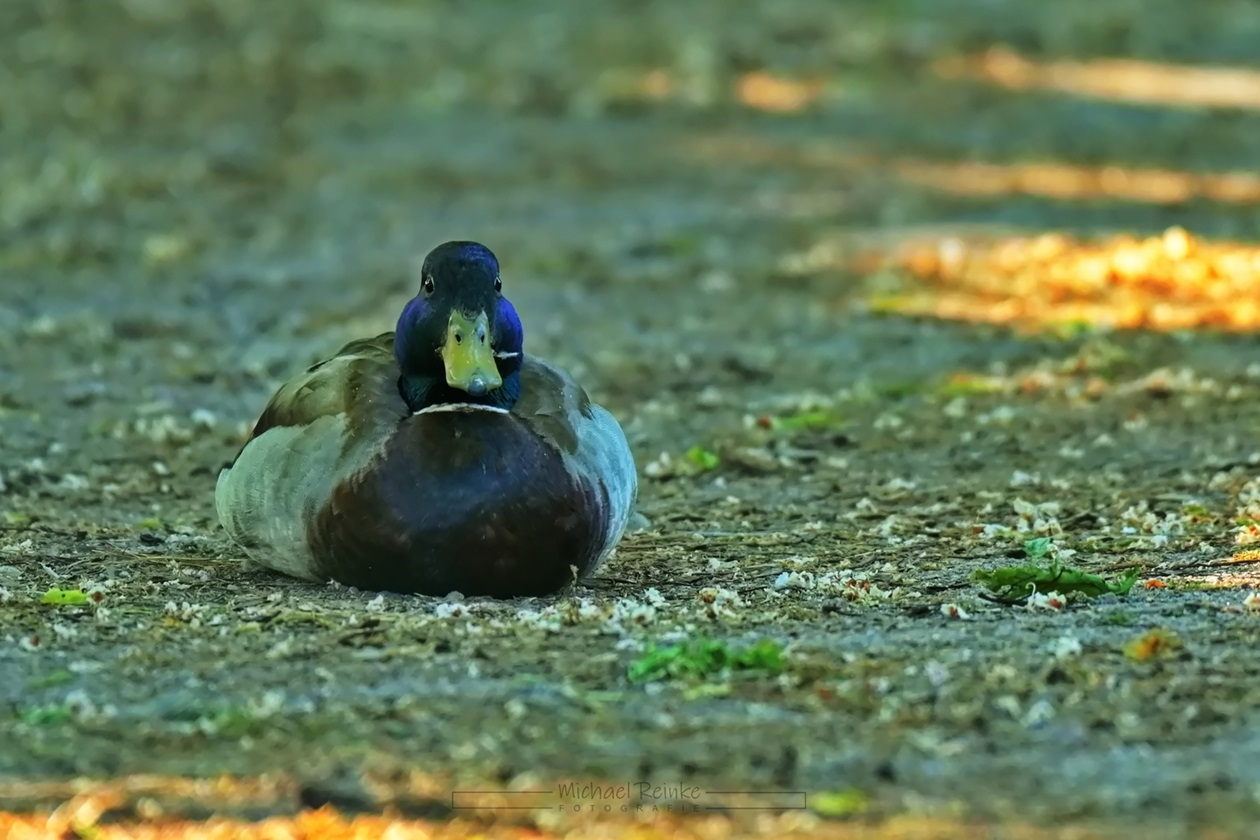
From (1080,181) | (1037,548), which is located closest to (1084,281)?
(1080,181)

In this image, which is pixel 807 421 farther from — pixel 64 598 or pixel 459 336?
pixel 64 598

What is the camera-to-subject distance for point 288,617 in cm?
602

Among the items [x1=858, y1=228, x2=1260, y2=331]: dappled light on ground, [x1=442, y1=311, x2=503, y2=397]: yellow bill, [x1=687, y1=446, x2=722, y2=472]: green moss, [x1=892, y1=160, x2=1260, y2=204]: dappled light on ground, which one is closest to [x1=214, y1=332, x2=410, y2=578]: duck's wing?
[x1=442, y1=311, x2=503, y2=397]: yellow bill

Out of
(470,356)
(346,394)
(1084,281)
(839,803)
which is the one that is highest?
(1084,281)

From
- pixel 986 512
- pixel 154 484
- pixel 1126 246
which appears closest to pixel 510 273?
pixel 1126 246

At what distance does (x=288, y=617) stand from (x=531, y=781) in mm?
1561

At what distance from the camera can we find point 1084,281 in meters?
12.4

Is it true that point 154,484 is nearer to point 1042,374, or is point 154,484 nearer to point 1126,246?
point 1042,374

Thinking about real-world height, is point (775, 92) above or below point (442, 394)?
above

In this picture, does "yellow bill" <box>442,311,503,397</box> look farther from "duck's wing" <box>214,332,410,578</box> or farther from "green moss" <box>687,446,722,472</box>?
"green moss" <box>687,446,722,472</box>

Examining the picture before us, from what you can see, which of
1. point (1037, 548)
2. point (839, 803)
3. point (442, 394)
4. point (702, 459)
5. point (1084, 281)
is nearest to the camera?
point (839, 803)

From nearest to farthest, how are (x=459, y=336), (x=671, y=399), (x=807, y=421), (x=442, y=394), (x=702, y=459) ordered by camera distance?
(x=459, y=336) < (x=442, y=394) < (x=702, y=459) < (x=807, y=421) < (x=671, y=399)

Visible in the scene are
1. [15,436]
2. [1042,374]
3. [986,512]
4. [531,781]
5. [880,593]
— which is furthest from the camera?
[1042,374]

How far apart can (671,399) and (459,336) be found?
4.01m
